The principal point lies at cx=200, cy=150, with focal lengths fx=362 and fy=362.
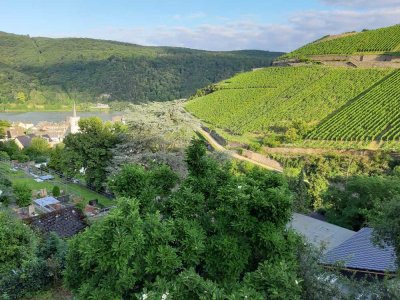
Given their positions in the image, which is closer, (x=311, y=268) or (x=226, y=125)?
(x=311, y=268)

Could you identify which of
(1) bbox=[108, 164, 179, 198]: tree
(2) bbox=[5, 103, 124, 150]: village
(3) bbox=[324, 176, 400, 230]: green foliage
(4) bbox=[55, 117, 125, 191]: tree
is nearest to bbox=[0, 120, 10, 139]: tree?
(2) bbox=[5, 103, 124, 150]: village

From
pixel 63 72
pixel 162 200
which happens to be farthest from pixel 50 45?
pixel 162 200

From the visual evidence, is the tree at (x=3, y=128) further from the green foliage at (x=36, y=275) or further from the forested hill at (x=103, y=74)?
the forested hill at (x=103, y=74)

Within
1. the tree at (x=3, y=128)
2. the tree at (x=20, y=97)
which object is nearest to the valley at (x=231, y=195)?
the tree at (x=3, y=128)

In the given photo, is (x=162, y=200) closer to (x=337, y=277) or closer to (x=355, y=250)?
(x=337, y=277)

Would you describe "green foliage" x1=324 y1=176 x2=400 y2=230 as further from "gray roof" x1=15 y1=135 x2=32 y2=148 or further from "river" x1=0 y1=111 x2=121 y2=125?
"river" x1=0 y1=111 x2=121 y2=125

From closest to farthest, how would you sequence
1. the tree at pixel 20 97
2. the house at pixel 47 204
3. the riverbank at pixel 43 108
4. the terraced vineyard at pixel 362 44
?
the house at pixel 47 204
the terraced vineyard at pixel 362 44
the riverbank at pixel 43 108
the tree at pixel 20 97
